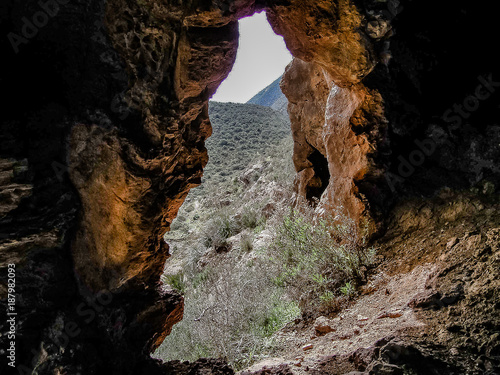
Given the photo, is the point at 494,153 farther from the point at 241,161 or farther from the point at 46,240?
the point at 241,161

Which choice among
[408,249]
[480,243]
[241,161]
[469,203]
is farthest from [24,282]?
[241,161]

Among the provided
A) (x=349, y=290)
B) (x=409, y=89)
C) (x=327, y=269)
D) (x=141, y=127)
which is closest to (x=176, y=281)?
(x=327, y=269)

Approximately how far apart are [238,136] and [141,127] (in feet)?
74.8

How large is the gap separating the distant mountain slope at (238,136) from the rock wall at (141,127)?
53.2 feet

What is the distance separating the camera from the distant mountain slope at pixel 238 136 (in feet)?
70.0

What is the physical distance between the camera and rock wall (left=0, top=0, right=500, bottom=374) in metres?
2.09

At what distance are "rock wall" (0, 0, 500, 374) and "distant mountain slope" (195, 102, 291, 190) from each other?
1623 cm

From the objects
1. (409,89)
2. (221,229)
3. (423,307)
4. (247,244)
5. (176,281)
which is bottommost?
(423,307)

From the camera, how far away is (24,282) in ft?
6.72

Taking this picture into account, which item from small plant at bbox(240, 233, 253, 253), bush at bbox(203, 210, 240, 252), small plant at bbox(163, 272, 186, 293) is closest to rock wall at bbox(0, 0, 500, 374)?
small plant at bbox(240, 233, 253, 253)

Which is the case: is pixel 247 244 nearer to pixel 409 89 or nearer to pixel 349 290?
pixel 349 290

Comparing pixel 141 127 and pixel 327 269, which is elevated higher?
pixel 141 127

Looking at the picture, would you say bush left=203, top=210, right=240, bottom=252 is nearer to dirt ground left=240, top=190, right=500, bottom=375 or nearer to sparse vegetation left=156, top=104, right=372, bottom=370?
sparse vegetation left=156, top=104, right=372, bottom=370

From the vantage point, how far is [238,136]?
82.1 feet
